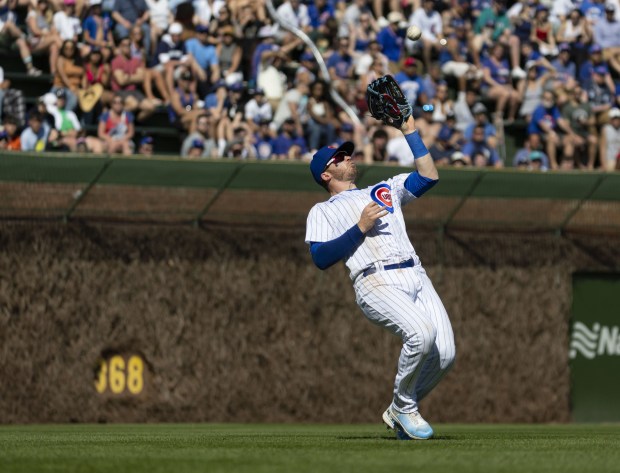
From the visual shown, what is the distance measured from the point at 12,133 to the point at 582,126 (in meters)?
8.81

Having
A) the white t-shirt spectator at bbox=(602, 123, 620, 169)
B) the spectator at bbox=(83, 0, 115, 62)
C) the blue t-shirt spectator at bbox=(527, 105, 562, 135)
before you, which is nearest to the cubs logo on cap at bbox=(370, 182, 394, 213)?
the spectator at bbox=(83, 0, 115, 62)

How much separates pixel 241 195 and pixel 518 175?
3640 mm

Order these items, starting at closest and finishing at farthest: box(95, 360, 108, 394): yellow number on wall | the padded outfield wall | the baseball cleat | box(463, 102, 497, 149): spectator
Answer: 1. the baseball cleat
2. the padded outfield wall
3. box(95, 360, 108, 394): yellow number on wall
4. box(463, 102, 497, 149): spectator

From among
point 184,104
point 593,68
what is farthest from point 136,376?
point 593,68

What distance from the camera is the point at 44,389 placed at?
15328 millimetres

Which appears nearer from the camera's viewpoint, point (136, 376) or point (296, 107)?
point (136, 376)

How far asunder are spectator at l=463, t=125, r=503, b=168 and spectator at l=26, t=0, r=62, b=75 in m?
5.97

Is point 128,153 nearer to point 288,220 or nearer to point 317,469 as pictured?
point 288,220

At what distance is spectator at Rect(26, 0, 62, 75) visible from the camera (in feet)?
57.1

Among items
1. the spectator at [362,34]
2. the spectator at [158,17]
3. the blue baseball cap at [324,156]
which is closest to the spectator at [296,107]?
the spectator at [362,34]

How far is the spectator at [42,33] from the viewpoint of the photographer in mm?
17406

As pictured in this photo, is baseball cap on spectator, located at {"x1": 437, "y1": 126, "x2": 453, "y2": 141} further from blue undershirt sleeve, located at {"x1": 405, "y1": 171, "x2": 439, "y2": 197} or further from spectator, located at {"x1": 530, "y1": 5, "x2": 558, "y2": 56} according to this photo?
blue undershirt sleeve, located at {"x1": 405, "y1": 171, "x2": 439, "y2": 197}

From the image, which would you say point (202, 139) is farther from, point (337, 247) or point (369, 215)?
point (369, 215)

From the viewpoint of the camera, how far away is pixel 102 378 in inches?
617
